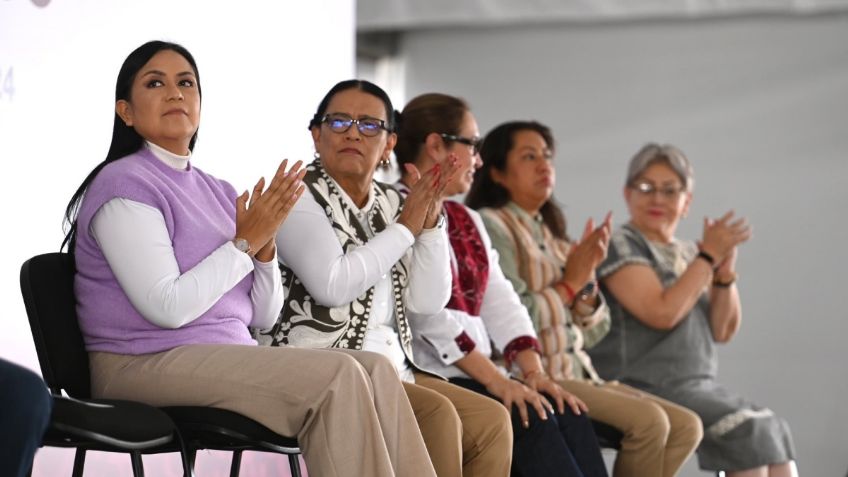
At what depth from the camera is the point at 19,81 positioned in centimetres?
285

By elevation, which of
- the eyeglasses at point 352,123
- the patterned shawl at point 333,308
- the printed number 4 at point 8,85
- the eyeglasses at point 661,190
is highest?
the printed number 4 at point 8,85

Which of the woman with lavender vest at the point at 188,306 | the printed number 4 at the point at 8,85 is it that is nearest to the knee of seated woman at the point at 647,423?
the woman with lavender vest at the point at 188,306

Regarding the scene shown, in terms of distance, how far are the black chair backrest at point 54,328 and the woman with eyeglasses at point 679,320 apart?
7.46 ft

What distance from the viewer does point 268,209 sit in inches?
93.7

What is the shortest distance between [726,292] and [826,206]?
1.45 meters

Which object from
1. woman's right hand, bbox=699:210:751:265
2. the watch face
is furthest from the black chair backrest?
woman's right hand, bbox=699:210:751:265

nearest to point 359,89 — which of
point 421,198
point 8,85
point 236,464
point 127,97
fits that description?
point 421,198

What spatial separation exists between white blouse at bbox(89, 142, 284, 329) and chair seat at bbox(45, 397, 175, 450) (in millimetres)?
194

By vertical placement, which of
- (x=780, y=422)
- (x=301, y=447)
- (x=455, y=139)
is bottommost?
(x=780, y=422)

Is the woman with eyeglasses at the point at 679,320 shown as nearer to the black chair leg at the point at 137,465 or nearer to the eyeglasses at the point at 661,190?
the eyeglasses at the point at 661,190

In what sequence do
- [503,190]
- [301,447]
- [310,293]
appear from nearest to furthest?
[301,447], [310,293], [503,190]

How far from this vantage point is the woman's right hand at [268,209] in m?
2.38

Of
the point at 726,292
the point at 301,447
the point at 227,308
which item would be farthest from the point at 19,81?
the point at 726,292

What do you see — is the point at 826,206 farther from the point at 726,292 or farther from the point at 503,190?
the point at 503,190
